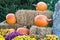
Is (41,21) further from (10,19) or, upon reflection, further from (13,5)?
(13,5)

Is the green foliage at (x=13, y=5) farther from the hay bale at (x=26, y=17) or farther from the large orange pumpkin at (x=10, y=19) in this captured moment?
the large orange pumpkin at (x=10, y=19)

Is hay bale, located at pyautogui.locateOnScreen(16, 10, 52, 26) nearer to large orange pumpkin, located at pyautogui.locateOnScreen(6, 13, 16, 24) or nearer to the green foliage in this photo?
large orange pumpkin, located at pyautogui.locateOnScreen(6, 13, 16, 24)

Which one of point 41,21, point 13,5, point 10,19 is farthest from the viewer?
point 13,5

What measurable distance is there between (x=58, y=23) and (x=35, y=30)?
0.56m

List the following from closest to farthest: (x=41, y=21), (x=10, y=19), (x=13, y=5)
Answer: (x=41, y=21), (x=10, y=19), (x=13, y=5)

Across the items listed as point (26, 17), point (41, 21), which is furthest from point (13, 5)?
point (41, 21)

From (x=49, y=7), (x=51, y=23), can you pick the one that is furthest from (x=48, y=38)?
(x=49, y=7)

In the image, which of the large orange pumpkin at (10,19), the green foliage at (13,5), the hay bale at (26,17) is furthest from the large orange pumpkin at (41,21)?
the green foliage at (13,5)

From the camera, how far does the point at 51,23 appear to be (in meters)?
5.91

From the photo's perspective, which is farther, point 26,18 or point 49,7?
point 49,7

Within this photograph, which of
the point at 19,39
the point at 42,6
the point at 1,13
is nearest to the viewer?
the point at 19,39

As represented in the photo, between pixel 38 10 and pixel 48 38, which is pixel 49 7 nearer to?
pixel 38 10

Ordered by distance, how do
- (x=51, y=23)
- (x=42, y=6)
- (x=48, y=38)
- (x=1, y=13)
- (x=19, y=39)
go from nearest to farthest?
(x=19, y=39) → (x=48, y=38) → (x=51, y=23) → (x=42, y=6) → (x=1, y=13)

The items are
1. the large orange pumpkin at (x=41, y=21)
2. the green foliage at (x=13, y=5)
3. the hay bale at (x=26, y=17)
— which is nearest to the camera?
the large orange pumpkin at (x=41, y=21)
